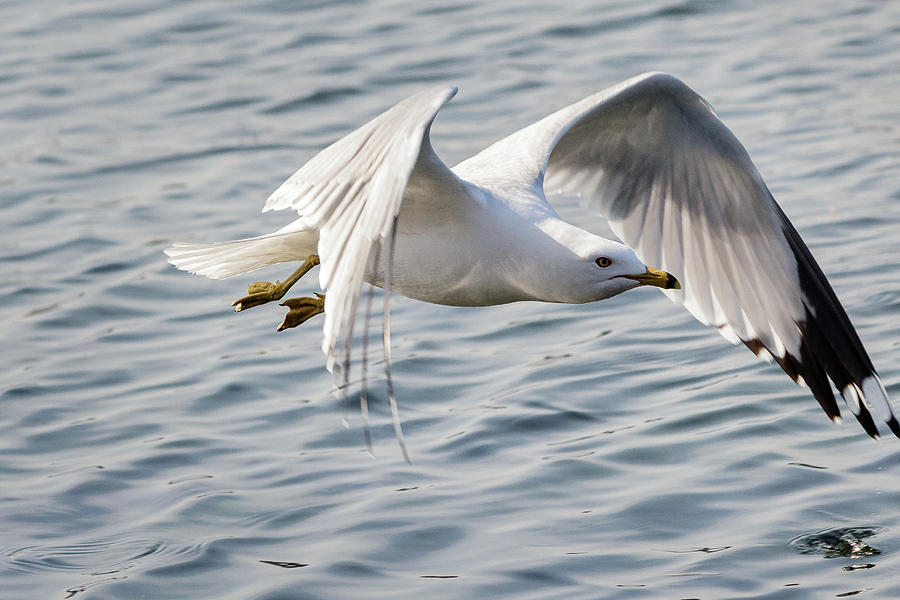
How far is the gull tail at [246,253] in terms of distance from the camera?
19.4 ft

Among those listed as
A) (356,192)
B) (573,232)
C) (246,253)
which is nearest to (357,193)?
(356,192)

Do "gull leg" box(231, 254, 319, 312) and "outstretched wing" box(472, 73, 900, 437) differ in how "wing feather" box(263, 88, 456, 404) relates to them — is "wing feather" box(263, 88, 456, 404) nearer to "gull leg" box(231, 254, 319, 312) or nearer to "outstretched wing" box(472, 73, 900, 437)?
"gull leg" box(231, 254, 319, 312)

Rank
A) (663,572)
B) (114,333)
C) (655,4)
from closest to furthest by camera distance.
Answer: (663,572) < (114,333) < (655,4)

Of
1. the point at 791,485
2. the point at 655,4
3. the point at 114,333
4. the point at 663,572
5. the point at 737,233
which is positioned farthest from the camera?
the point at 655,4

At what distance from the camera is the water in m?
5.97

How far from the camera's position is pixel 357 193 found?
485cm

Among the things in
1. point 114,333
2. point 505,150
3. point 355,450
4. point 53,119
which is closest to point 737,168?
point 505,150

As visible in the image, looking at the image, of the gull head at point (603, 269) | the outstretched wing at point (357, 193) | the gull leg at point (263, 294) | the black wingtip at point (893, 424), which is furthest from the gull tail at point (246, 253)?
the black wingtip at point (893, 424)

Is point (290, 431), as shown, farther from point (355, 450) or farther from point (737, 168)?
point (737, 168)

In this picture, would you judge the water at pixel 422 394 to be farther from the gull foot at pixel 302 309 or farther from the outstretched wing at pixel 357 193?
the outstretched wing at pixel 357 193

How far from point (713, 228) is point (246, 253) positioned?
2.14 meters

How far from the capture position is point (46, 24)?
14.6 metres

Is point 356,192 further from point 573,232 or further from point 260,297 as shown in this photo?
point 260,297

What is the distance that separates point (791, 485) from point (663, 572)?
841 millimetres
